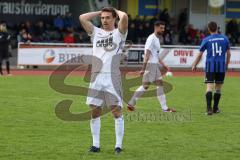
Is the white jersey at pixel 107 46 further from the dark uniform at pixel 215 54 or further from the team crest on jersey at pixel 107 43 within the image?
the dark uniform at pixel 215 54

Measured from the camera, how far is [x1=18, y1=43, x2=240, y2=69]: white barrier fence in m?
29.8

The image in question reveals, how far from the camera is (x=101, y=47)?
9352mm

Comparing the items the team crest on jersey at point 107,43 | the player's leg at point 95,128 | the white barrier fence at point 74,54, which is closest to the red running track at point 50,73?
the white barrier fence at point 74,54

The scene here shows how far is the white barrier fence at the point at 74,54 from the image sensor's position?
29766mm

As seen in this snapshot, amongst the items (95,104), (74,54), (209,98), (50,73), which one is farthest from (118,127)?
(74,54)

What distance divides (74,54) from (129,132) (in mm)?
19118

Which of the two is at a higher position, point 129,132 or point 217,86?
point 217,86

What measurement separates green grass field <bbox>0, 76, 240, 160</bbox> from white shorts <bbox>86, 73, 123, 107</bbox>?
773 millimetres

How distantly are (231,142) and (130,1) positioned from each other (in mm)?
29783

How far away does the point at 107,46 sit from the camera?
933 cm

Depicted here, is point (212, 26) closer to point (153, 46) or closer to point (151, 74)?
point (153, 46)

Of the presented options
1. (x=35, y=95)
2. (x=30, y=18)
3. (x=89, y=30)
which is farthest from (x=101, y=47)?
(x=30, y=18)

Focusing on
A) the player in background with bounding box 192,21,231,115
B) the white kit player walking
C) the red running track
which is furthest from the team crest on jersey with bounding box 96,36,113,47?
the red running track

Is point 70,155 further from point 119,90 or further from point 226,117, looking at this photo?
point 226,117
